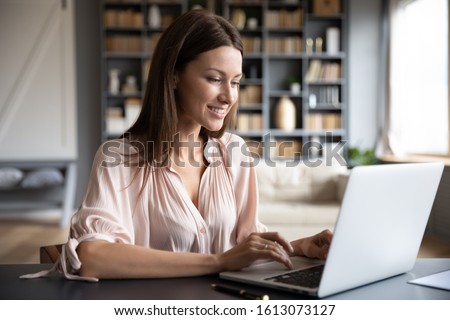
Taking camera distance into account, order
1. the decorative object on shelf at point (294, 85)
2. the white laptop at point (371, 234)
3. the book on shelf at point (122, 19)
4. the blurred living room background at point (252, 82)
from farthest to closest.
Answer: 1. the decorative object on shelf at point (294, 85)
2. the book on shelf at point (122, 19)
3. the blurred living room background at point (252, 82)
4. the white laptop at point (371, 234)

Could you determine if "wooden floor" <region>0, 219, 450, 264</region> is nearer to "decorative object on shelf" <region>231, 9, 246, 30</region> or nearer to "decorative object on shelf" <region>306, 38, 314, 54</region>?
"decorative object on shelf" <region>231, 9, 246, 30</region>

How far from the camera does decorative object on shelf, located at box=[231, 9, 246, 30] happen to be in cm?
622

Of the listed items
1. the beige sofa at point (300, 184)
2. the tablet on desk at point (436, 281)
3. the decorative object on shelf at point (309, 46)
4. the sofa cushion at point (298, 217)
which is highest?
the decorative object on shelf at point (309, 46)

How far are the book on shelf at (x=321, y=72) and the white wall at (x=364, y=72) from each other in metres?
0.24

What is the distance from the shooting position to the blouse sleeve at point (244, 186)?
138 centimetres

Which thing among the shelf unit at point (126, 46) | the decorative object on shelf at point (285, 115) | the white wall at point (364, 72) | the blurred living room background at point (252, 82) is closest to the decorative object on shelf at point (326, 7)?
the blurred living room background at point (252, 82)

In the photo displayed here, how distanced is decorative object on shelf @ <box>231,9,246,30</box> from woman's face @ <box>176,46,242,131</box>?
16.7 feet

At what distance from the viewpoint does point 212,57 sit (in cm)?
122

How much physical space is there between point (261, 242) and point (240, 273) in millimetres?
65

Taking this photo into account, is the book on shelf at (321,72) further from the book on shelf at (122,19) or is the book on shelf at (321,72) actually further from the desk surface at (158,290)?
the desk surface at (158,290)

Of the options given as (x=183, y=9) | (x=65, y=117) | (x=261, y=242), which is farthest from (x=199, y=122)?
(x=183, y=9)

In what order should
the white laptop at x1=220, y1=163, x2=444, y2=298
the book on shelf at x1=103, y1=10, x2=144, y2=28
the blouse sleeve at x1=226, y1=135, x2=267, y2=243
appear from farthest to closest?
the book on shelf at x1=103, y1=10, x2=144, y2=28, the blouse sleeve at x1=226, y1=135, x2=267, y2=243, the white laptop at x1=220, y1=163, x2=444, y2=298

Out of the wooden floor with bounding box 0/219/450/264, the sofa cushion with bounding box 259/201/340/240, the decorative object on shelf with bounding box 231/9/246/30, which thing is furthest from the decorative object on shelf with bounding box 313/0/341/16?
the wooden floor with bounding box 0/219/450/264
